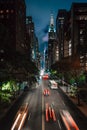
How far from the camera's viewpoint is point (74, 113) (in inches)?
1704

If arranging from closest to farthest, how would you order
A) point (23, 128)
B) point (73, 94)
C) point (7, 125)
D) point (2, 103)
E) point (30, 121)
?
point (23, 128), point (7, 125), point (30, 121), point (2, 103), point (73, 94)

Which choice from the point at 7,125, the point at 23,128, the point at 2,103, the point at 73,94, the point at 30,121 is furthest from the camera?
the point at 73,94

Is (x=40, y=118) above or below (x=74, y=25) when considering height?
below

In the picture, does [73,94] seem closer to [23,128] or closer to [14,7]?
[23,128]

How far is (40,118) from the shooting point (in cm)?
3822

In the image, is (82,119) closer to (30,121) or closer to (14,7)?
(30,121)

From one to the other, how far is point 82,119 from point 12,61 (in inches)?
1341

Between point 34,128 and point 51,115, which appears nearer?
point 34,128

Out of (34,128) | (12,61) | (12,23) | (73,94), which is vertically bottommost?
(34,128)

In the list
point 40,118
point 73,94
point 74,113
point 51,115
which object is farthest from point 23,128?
point 73,94

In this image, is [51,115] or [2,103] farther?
[2,103]

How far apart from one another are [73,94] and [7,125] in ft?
108

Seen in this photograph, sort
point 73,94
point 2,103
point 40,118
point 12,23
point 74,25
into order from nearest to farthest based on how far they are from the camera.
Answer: point 40,118
point 2,103
point 73,94
point 12,23
point 74,25

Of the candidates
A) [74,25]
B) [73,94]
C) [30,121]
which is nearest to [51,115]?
[30,121]
